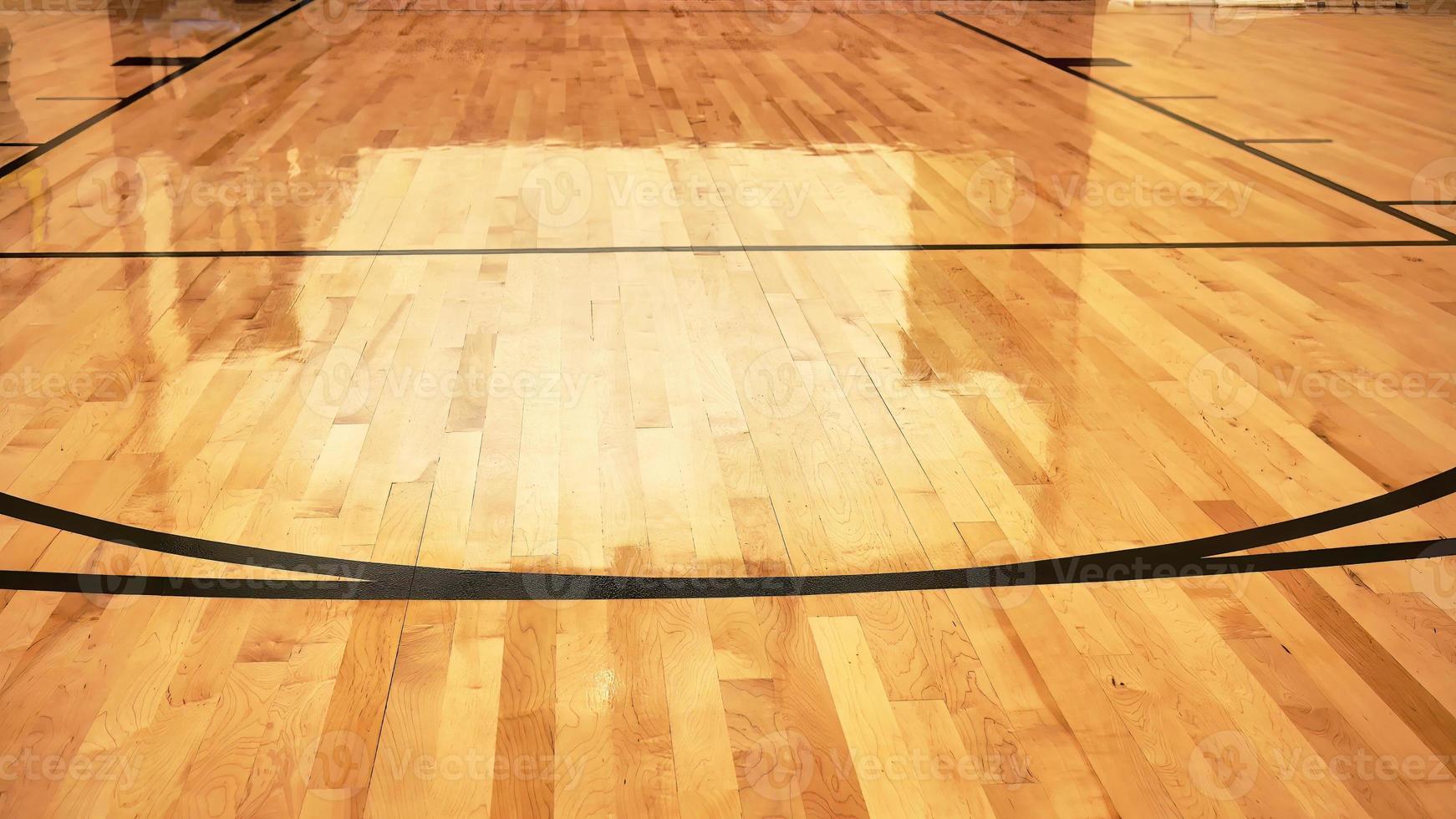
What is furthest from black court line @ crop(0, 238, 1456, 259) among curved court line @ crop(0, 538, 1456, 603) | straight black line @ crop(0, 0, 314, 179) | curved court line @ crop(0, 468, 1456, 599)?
curved court line @ crop(0, 538, 1456, 603)

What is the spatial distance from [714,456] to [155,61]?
467 cm

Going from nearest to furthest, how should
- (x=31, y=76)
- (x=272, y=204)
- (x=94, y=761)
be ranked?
(x=94, y=761)
(x=272, y=204)
(x=31, y=76)

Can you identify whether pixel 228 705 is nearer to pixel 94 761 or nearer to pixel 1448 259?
pixel 94 761

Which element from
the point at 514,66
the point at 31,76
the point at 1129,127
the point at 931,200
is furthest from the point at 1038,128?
the point at 31,76

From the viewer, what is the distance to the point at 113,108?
15.5ft

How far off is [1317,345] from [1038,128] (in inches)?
83.8

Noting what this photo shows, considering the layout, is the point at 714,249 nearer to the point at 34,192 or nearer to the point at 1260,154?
the point at 34,192

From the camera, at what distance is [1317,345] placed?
274cm

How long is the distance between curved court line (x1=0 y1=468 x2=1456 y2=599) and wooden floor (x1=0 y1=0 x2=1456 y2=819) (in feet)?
0.04

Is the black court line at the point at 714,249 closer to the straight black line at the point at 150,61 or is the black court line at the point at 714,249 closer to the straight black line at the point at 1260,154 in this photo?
the straight black line at the point at 1260,154

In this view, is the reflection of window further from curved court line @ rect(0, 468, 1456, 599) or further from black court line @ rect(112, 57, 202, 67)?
black court line @ rect(112, 57, 202, 67)

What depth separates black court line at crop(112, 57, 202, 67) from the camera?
5.60 m

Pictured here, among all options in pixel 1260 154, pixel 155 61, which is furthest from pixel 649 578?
pixel 155 61

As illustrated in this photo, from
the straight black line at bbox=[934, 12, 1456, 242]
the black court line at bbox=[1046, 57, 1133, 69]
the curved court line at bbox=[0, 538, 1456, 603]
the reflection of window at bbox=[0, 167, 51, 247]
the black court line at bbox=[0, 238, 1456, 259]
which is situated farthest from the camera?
the black court line at bbox=[1046, 57, 1133, 69]
